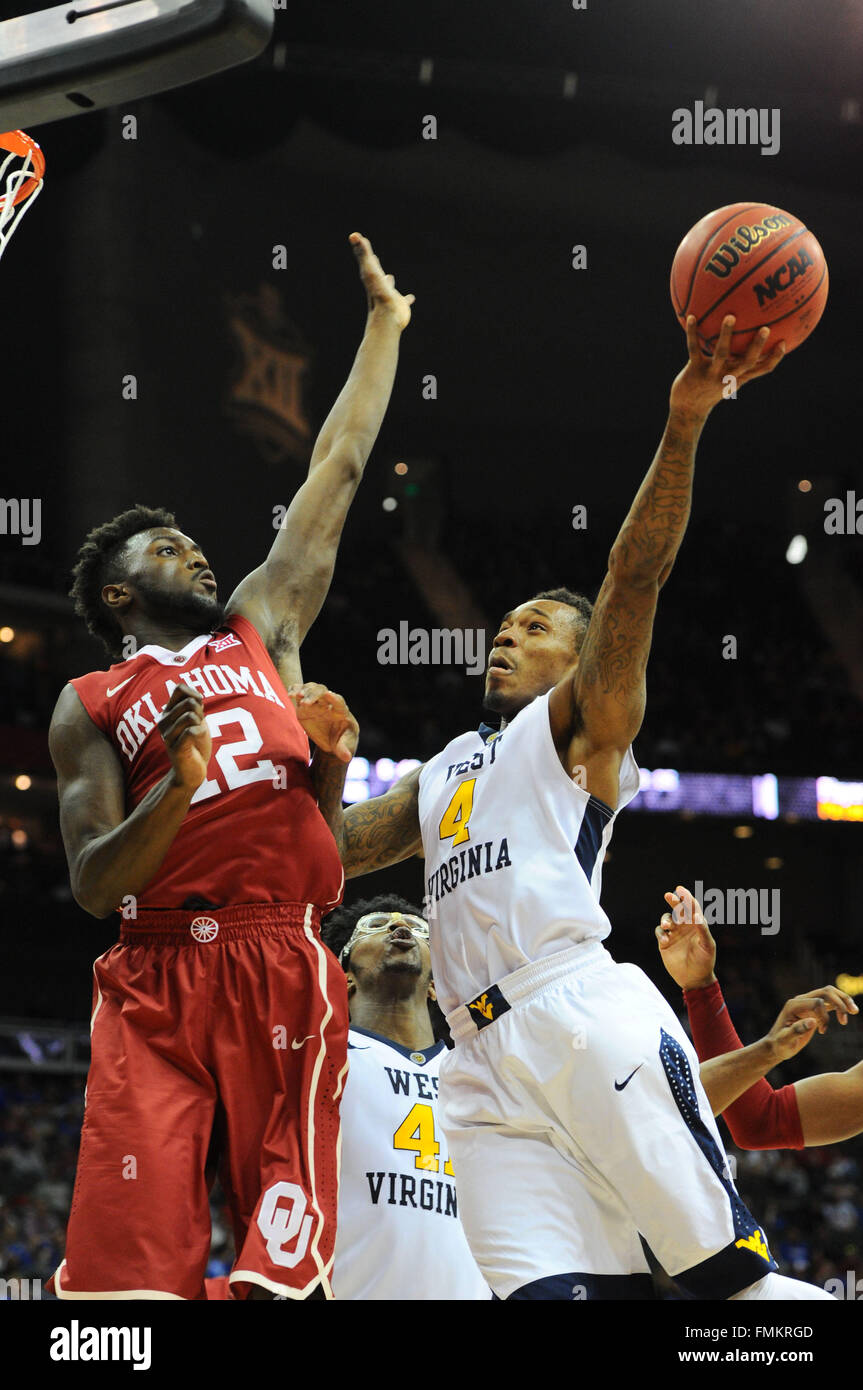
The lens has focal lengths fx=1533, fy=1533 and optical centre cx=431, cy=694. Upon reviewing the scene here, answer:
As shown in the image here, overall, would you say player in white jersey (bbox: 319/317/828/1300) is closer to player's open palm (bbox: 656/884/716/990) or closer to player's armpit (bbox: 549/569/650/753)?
player's armpit (bbox: 549/569/650/753)

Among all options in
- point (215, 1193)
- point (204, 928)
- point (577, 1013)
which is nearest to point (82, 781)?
point (204, 928)

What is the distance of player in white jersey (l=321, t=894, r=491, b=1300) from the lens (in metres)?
4.43

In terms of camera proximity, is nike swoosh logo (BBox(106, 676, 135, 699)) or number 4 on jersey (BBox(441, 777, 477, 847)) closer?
nike swoosh logo (BBox(106, 676, 135, 699))

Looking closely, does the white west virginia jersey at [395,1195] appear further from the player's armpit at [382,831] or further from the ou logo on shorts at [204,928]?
the ou logo on shorts at [204,928]

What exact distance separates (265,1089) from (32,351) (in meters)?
14.5

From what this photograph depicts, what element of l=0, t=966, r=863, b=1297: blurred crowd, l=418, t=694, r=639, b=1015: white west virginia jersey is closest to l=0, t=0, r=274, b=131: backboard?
l=418, t=694, r=639, b=1015: white west virginia jersey

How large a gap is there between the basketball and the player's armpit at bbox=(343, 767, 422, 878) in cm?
153

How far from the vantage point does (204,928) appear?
3271 millimetres

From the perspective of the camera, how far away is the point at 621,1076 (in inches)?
136

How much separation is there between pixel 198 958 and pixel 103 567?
117 centimetres

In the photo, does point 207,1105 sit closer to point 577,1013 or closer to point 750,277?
point 577,1013

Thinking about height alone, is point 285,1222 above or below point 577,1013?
below
